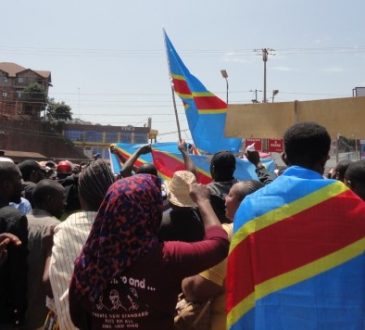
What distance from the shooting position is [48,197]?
363cm

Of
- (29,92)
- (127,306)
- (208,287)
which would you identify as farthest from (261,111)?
(29,92)

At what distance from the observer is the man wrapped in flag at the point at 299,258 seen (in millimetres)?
2229

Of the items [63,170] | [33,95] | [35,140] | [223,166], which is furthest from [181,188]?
[33,95]

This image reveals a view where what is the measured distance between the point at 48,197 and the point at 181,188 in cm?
106

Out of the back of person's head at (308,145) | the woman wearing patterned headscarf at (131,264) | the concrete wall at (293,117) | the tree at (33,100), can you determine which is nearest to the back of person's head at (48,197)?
the woman wearing patterned headscarf at (131,264)

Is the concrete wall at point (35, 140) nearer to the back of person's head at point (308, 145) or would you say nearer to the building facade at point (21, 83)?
the building facade at point (21, 83)

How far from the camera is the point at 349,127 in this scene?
5.50 meters

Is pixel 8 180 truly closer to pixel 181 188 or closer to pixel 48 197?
pixel 48 197

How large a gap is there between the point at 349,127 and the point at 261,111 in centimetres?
105

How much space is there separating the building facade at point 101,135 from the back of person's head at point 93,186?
242 ft

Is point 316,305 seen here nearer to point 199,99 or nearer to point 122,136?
point 199,99

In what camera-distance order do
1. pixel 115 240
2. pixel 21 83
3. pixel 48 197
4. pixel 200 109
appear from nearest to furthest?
1. pixel 115 240
2. pixel 48 197
3. pixel 200 109
4. pixel 21 83

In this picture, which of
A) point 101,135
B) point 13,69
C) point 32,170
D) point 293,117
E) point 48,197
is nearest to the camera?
point 48,197

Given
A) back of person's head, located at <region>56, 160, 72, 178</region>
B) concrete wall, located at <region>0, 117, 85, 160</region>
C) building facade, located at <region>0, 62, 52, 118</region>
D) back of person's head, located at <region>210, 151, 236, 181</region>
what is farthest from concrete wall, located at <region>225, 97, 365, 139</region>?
building facade, located at <region>0, 62, 52, 118</region>
